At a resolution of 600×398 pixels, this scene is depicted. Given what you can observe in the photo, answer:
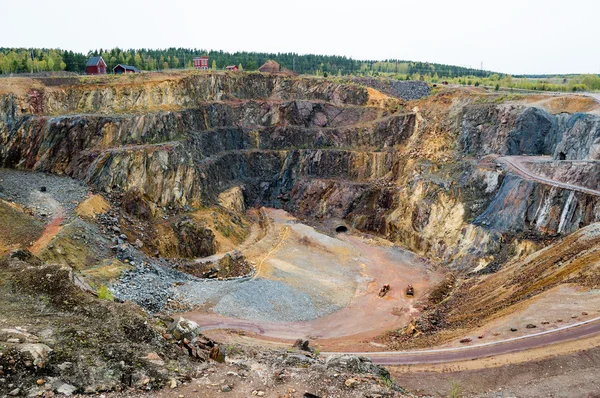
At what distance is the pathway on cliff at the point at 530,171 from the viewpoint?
43.5 metres

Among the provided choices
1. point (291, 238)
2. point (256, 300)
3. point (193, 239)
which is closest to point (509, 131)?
point (291, 238)

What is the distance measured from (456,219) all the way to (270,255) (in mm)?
22194

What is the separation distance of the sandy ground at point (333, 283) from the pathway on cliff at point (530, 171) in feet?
48.6

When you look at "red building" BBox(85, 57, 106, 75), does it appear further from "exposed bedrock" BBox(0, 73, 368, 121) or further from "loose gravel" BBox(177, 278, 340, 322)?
"loose gravel" BBox(177, 278, 340, 322)

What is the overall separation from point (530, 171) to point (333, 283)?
25998 mm

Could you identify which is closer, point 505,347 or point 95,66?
point 505,347

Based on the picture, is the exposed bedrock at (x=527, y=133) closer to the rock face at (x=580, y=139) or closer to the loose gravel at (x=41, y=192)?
the rock face at (x=580, y=139)

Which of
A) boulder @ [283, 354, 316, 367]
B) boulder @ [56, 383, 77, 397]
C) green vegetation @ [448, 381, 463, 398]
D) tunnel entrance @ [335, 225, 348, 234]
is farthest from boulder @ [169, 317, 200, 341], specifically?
tunnel entrance @ [335, 225, 348, 234]

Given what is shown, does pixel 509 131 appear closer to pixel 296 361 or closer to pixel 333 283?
pixel 333 283

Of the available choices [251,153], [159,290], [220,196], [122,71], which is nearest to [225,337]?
[159,290]

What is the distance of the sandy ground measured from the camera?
1391 inches

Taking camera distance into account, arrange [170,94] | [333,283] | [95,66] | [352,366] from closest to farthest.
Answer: [352,366]
[333,283]
[170,94]
[95,66]

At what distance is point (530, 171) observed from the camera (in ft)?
168

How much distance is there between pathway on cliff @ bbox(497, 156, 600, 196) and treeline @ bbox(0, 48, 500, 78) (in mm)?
70083
